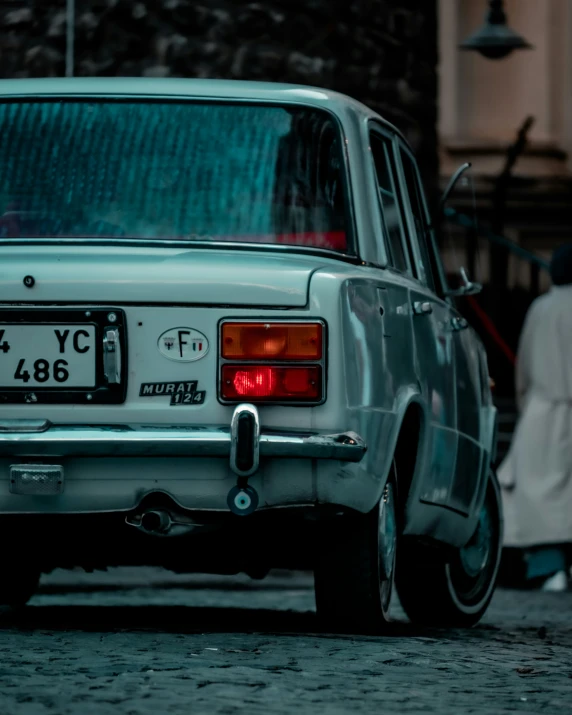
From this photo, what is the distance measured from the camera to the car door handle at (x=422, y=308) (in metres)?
7.16

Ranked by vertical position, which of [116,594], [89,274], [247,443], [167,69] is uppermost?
[167,69]

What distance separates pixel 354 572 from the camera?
21.7 ft

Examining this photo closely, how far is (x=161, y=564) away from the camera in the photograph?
6.79 meters

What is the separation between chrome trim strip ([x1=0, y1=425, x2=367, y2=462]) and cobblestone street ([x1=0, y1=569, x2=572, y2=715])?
21.3 inches

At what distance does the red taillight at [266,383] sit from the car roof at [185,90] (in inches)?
47.0

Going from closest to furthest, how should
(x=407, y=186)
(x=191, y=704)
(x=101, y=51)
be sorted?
(x=191, y=704) < (x=407, y=186) < (x=101, y=51)

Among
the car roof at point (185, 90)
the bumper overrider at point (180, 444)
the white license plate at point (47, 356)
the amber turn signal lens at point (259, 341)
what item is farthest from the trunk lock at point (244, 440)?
the car roof at point (185, 90)

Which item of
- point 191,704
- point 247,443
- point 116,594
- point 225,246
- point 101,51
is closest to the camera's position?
point 191,704

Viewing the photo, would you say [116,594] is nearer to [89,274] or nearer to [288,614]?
[288,614]

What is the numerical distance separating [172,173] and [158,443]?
1067mm

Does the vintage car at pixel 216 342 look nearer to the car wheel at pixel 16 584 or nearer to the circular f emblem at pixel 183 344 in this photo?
the circular f emblem at pixel 183 344

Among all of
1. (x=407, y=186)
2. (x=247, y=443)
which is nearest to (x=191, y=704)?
(x=247, y=443)

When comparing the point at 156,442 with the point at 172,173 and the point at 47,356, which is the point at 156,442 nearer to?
the point at 47,356

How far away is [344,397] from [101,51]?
605 cm
